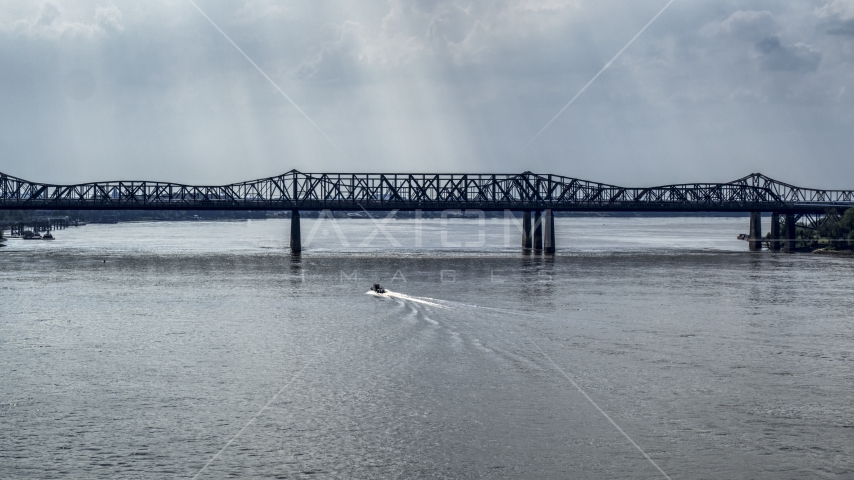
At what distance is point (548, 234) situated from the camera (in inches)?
6703

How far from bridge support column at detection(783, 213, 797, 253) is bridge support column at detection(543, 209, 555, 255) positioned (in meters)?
45.0

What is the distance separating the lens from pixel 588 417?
36719 mm

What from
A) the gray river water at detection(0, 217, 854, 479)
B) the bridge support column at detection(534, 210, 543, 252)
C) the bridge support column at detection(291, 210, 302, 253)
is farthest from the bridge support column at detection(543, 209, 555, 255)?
the gray river water at detection(0, 217, 854, 479)

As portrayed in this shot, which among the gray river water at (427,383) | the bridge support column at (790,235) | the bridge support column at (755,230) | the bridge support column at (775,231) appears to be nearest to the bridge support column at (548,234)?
the bridge support column at (755,230)

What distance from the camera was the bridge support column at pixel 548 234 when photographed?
164 m

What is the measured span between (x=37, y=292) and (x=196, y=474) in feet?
203

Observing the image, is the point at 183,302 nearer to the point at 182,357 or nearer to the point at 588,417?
the point at 182,357

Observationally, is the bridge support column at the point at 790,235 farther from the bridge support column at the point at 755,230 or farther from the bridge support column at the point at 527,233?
the bridge support column at the point at 527,233

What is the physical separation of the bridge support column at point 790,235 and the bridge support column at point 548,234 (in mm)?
45030

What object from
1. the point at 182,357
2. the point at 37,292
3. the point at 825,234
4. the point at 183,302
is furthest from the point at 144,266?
the point at 825,234

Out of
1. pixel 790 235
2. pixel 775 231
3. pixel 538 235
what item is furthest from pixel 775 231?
pixel 538 235

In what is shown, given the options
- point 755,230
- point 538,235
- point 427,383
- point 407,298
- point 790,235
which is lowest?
point 427,383

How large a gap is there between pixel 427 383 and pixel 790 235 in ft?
539

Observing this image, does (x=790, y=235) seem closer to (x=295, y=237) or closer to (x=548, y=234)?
(x=548, y=234)
